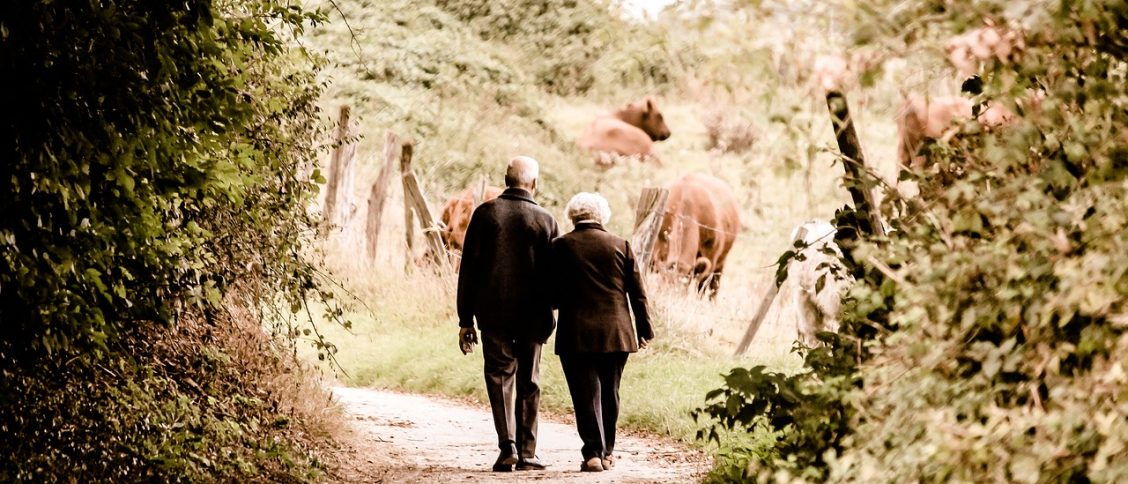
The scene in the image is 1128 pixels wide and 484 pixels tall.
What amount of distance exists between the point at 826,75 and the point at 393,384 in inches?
430

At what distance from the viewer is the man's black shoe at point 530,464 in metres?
8.49

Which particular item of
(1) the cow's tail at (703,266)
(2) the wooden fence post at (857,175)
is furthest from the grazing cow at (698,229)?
(2) the wooden fence post at (857,175)

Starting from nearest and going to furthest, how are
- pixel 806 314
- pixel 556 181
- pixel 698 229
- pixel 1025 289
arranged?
pixel 1025 289
pixel 806 314
pixel 698 229
pixel 556 181

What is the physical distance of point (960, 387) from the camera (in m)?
3.55

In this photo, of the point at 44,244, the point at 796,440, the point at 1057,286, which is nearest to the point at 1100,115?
the point at 1057,286

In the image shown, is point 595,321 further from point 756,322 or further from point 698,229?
point 698,229

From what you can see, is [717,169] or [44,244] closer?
[44,244]

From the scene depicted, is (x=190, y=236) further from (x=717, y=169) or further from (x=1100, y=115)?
(x=717, y=169)

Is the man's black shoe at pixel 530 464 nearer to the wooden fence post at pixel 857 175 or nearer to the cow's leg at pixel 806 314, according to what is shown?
the wooden fence post at pixel 857 175

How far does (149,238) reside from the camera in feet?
19.7

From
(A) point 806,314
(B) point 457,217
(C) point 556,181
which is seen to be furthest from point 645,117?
(A) point 806,314

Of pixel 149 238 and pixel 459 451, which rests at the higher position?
pixel 149 238

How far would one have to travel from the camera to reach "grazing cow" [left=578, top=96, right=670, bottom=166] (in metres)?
28.1

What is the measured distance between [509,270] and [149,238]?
2.97 meters
